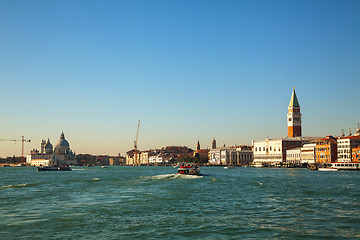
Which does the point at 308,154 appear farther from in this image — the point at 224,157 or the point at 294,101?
the point at 224,157

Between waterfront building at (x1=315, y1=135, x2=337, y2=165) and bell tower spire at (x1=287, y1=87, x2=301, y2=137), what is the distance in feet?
79.9

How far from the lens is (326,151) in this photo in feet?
310

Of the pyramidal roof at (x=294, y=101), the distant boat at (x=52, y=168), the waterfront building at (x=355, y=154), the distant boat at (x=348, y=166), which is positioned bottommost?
the distant boat at (x=52, y=168)

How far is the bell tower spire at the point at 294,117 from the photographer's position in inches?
4882

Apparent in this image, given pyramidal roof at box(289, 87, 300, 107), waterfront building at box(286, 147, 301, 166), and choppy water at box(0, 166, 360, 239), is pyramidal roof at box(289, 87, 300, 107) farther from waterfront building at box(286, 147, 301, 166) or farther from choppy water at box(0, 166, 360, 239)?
choppy water at box(0, 166, 360, 239)

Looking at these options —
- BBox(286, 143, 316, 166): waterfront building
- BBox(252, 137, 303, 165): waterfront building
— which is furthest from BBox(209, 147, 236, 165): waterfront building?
BBox(286, 143, 316, 166): waterfront building

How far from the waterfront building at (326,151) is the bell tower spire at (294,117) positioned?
24.4 m

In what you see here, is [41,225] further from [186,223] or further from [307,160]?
[307,160]

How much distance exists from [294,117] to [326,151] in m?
30.7

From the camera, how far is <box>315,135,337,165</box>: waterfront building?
92644mm

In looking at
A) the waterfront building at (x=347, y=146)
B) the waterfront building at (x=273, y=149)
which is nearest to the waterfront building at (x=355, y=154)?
the waterfront building at (x=347, y=146)

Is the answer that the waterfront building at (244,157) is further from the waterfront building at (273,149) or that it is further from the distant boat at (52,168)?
the distant boat at (52,168)

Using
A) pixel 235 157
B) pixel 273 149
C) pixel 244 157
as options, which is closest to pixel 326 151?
pixel 273 149

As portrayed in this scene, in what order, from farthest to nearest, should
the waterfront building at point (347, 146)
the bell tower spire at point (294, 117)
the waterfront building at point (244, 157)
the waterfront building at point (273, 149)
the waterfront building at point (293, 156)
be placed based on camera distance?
the waterfront building at point (244, 157)
the bell tower spire at point (294, 117)
the waterfront building at point (273, 149)
the waterfront building at point (293, 156)
the waterfront building at point (347, 146)
